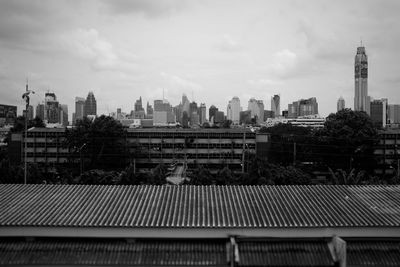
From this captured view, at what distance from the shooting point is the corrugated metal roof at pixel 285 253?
12538 mm

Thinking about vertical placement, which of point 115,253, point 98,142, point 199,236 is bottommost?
point 115,253

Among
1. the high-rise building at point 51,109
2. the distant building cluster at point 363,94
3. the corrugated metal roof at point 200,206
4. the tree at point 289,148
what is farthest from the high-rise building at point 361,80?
the corrugated metal roof at point 200,206

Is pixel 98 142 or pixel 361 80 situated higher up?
pixel 361 80

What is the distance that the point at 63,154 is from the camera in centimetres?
5600

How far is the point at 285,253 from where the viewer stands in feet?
42.2

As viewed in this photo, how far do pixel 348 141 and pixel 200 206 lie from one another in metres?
37.7

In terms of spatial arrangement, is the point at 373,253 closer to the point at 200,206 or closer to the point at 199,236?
the point at 199,236

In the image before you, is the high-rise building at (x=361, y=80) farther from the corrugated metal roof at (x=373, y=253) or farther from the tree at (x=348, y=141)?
the corrugated metal roof at (x=373, y=253)

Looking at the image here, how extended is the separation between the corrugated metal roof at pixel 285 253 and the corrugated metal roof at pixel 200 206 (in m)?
0.64

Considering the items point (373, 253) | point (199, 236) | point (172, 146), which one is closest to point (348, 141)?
point (172, 146)

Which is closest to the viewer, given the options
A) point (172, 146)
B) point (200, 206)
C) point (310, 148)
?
point (200, 206)

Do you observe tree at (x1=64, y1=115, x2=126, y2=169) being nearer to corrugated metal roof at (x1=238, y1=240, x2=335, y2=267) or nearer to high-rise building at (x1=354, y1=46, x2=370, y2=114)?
corrugated metal roof at (x1=238, y1=240, x2=335, y2=267)

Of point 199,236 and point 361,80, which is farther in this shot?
point 361,80

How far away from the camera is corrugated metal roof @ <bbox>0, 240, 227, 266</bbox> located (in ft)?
41.3
